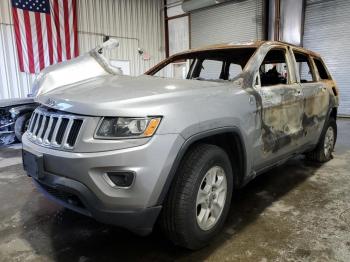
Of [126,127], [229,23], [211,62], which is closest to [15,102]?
[211,62]

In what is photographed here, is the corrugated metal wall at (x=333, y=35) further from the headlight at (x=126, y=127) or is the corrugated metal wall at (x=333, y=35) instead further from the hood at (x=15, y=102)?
the headlight at (x=126, y=127)

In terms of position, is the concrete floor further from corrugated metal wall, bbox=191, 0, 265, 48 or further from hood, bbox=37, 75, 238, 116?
corrugated metal wall, bbox=191, 0, 265, 48

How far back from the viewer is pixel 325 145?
412 cm

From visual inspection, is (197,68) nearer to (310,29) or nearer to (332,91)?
(332,91)

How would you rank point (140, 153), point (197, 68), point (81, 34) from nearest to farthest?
1. point (140, 153)
2. point (197, 68)
3. point (81, 34)

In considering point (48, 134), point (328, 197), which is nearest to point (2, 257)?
point (48, 134)

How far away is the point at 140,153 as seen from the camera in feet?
5.37

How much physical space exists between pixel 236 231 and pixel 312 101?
6.03 ft

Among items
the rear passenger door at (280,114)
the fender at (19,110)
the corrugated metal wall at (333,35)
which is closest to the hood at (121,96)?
the rear passenger door at (280,114)

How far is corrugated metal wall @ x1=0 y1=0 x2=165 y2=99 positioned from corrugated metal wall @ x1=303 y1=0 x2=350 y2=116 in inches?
251

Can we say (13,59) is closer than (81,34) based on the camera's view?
Yes

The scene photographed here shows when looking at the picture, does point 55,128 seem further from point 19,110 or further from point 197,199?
point 19,110

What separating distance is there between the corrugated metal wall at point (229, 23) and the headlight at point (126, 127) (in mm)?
8903

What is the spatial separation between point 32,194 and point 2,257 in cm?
127
